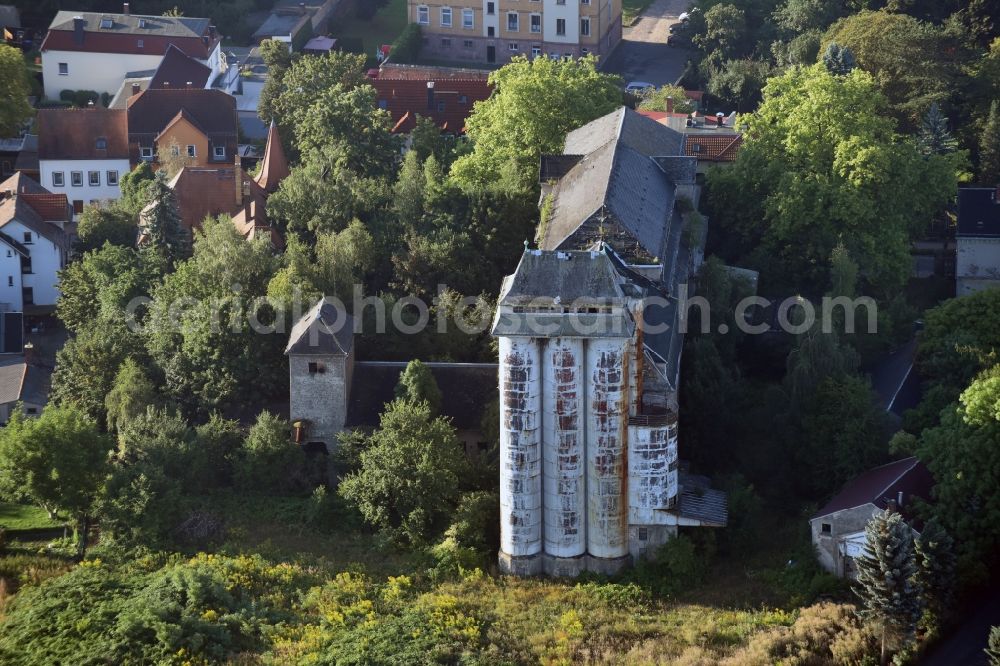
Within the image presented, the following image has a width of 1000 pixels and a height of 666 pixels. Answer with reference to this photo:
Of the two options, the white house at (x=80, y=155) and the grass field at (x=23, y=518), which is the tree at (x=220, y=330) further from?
the white house at (x=80, y=155)

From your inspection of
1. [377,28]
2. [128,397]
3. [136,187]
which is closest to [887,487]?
[128,397]

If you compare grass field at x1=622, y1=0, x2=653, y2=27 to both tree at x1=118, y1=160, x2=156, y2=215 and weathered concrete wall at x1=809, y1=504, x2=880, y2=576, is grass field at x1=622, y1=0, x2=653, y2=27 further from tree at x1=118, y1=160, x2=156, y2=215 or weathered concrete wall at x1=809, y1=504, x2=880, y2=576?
weathered concrete wall at x1=809, y1=504, x2=880, y2=576

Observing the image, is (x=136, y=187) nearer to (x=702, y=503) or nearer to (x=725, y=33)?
(x=702, y=503)

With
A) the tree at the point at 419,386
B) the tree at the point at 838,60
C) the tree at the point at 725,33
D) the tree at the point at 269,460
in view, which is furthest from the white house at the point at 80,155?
the tree at the point at 725,33

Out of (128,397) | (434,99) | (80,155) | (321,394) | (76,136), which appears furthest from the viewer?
(434,99)

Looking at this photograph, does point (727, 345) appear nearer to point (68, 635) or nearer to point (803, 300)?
point (803, 300)
